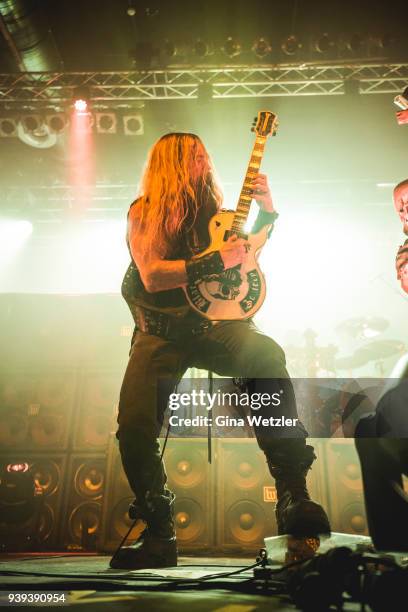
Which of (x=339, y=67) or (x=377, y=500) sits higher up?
(x=339, y=67)

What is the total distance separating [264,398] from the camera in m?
1.72

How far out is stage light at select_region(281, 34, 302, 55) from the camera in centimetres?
488

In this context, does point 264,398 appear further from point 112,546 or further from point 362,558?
point 112,546

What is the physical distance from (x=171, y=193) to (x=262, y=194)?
0.53 metres

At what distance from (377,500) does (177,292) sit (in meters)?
1.36

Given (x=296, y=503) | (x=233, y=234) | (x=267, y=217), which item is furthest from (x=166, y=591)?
(x=267, y=217)

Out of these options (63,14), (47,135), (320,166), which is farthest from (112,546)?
(63,14)

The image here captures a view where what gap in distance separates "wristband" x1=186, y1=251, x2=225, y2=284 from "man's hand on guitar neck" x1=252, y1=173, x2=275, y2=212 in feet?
1.54

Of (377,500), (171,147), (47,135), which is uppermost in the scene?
(47,135)

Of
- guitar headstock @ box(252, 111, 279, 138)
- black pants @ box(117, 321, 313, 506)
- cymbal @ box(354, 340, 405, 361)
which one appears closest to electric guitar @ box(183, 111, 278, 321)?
black pants @ box(117, 321, 313, 506)

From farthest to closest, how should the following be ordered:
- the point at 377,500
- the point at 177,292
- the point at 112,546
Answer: the point at 112,546 < the point at 177,292 < the point at 377,500

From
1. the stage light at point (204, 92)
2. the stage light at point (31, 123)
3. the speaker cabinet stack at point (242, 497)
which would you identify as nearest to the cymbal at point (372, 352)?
the speaker cabinet stack at point (242, 497)

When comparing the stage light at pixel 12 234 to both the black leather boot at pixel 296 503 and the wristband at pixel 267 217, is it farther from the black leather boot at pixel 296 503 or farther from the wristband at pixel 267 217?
the black leather boot at pixel 296 503

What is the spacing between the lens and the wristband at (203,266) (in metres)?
2.03
